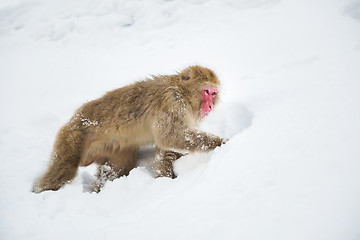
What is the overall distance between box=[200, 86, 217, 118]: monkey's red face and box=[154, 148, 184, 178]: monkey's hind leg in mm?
497

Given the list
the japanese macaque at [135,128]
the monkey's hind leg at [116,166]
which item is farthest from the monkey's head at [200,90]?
the monkey's hind leg at [116,166]

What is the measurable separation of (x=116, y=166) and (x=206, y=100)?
118 centimetres

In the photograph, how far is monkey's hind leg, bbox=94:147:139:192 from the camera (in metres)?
3.10

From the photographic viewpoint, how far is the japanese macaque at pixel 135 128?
2.78 m

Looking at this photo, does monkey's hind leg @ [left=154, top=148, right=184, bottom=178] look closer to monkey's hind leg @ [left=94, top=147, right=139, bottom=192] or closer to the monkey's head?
monkey's hind leg @ [left=94, top=147, right=139, bottom=192]

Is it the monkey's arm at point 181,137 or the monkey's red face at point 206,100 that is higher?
the monkey's red face at point 206,100

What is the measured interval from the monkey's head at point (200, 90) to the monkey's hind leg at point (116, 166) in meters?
0.81

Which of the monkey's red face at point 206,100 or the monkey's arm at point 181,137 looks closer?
the monkey's arm at point 181,137

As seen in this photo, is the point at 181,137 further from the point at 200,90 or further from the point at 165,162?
the point at 200,90

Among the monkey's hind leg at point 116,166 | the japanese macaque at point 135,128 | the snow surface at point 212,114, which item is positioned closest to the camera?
the snow surface at point 212,114

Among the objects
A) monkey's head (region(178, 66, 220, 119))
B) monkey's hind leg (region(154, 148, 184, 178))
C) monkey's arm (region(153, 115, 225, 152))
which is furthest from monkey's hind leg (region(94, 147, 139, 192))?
monkey's head (region(178, 66, 220, 119))

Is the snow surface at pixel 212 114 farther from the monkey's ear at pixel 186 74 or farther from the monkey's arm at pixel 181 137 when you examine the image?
the monkey's ear at pixel 186 74

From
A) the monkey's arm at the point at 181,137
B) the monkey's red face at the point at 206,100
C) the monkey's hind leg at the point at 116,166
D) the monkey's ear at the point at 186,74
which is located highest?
the monkey's ear at the point at 186,74

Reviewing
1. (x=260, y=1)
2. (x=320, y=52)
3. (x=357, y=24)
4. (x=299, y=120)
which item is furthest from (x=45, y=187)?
(x=260, y=1)
